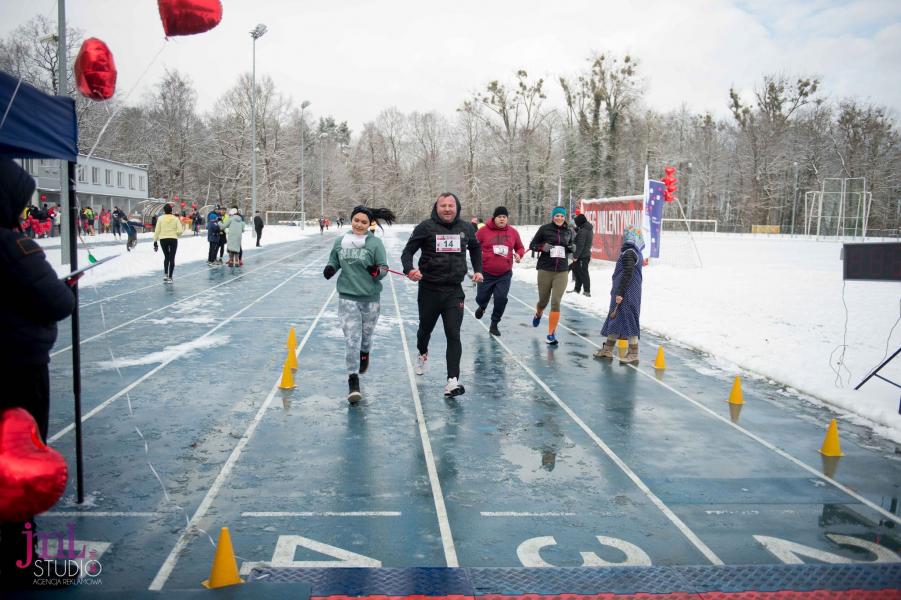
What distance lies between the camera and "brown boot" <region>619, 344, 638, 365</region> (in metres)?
9.50

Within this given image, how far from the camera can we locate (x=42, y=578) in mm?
3344

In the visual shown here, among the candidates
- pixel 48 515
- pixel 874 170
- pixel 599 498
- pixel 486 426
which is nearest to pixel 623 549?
pixel 599 498

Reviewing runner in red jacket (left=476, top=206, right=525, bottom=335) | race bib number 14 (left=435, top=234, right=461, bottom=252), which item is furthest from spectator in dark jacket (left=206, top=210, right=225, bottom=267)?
race bib number 14 (left=435, top=234, right=461, bottom=252)

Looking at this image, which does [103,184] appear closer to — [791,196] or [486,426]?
[486,426]

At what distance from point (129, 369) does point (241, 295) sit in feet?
25.0

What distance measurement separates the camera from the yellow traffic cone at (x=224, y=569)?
339 cm

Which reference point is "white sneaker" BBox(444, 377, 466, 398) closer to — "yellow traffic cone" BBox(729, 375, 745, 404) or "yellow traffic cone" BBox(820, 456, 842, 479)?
"yellow traffic cone" BBox(729, 375, 745, 404)

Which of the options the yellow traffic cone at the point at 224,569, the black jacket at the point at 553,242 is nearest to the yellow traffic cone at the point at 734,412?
the black jacket at the point at 553,242

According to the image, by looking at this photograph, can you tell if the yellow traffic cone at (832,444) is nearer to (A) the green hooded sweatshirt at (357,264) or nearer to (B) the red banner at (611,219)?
(A) the green hooded sweatshirt at (357,264)

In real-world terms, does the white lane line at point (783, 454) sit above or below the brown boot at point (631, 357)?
below

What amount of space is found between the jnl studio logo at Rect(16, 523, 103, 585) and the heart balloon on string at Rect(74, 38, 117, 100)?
2707mm

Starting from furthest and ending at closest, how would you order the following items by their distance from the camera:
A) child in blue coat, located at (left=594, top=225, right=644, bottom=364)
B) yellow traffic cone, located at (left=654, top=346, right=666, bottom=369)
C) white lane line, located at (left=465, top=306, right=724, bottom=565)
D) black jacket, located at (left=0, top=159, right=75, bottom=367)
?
child in blue coat, located at (left=594, top=225, right=644, bottom=364)
yellow traffic cone, located at (left=654, top=346, right=666, bottom=369)
white lane line, located at (left=465, top=306, right=724, bottom=565)
black jacket, located at (left=0, top=159, right=75, bottom=367)

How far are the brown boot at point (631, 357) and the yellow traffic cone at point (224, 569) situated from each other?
703 centimetres

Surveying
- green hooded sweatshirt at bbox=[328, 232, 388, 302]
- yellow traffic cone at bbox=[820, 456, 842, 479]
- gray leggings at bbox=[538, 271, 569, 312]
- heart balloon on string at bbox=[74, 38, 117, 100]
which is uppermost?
heart balloon on string at bbox=[74, 38, 117, 100]
